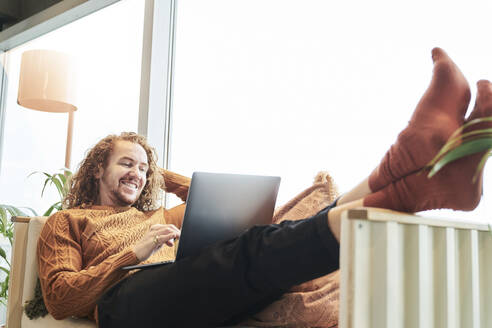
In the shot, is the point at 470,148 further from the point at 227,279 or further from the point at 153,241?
the point at 153,241

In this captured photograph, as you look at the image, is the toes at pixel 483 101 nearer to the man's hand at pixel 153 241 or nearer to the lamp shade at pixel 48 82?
the man's hand at pixel 153 241

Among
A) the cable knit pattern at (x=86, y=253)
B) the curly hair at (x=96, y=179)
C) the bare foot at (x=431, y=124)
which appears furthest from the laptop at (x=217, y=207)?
the curly hair at (x=96, y=179)

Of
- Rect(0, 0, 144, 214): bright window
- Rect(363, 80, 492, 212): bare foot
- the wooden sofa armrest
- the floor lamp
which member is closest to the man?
Rect(363, 80, 492, 212): bare foot

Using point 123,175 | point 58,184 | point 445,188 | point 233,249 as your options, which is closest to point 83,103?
point 58,184

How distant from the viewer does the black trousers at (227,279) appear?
886 mm

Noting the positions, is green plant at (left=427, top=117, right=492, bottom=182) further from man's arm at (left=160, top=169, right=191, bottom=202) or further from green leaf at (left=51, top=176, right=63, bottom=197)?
green leaf at (left=51, top=176, right=63, bottom=197)

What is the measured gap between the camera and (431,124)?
2.72ft

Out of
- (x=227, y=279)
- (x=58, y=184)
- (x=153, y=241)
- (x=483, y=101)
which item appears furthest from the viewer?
(x=58, y=184)

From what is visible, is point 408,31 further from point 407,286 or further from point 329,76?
point 407,286

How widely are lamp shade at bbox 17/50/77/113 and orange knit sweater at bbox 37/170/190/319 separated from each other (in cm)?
149

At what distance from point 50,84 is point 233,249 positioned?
2.28m

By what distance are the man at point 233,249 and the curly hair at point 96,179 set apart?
139 millimetres

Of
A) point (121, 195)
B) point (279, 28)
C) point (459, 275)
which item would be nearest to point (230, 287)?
point (459, 275)

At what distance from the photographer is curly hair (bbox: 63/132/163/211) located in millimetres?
1761
